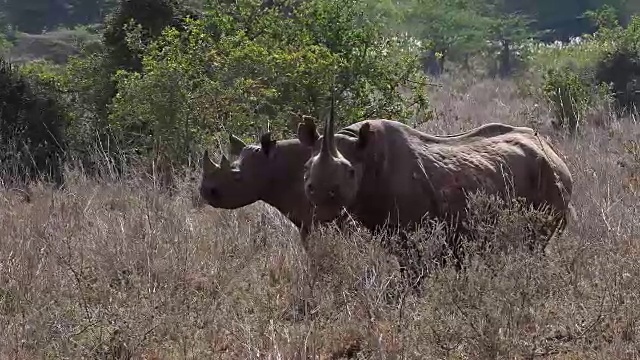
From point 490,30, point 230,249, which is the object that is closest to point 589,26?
point 490,30

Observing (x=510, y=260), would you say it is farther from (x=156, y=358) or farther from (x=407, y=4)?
(x=407, y=4)

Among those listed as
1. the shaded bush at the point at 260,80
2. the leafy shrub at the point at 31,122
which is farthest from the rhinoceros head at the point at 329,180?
the leafy shrub at the point at 31,122

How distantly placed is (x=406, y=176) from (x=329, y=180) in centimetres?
67

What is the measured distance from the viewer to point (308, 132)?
619 cm

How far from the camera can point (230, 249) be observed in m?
6.96

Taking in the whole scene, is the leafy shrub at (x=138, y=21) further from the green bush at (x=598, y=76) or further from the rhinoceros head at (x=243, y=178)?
the rhinoceros head at (x=243, y=178)

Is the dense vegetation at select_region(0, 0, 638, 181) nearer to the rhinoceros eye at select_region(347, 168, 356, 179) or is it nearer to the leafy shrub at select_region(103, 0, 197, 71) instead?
the leafy shrub at select_region(103, 0, 197, 71)

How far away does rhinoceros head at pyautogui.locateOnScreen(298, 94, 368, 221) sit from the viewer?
5609mm

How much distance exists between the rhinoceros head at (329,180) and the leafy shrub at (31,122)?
6.88 meters

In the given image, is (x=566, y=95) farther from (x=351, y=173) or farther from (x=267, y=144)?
(x=351, y=173)

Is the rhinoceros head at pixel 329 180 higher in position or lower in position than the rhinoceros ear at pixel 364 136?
lower

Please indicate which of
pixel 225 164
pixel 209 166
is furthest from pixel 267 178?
pixel 209 166

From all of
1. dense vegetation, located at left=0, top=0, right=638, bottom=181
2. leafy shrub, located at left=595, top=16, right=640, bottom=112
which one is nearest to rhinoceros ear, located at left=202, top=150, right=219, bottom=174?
dense vegetation, located at left=0, top=0, right=638, bottom=181

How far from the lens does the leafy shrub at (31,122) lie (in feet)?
40.3
